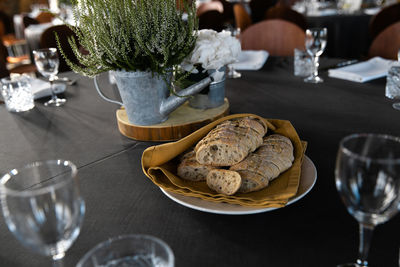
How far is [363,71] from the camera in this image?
160 centimetres

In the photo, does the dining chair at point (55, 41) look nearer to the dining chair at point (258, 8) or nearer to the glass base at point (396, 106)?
the glass base at point (396, 106)

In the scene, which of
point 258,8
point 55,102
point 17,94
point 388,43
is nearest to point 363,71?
point 388,43

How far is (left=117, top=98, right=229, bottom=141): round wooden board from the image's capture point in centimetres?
111

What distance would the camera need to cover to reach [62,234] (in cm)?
51

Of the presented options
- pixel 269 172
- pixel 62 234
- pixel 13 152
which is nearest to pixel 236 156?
pixel 269 172

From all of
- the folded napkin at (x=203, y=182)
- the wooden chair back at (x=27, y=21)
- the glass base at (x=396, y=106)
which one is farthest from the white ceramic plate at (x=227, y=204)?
the wooden chair back at (x=27, y=21)

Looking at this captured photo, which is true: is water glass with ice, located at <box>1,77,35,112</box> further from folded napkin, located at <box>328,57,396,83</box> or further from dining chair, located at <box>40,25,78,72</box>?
dining chair, located at <box>40,25,78,72</box>

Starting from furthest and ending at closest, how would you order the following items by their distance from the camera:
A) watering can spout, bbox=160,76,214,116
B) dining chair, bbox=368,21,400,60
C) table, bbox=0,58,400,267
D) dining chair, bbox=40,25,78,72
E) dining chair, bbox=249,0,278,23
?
1. dining chair, bbox=249,0,278,23
2. dining chair, bbox=40,25,78,72
3. dining chair, bbox=368,21,400,60
4. watering can spout, bbox=160,76,214,116
5. table, bbox=0,58,400,267

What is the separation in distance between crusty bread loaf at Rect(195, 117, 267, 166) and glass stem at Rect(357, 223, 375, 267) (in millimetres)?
290

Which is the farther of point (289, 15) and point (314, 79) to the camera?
point (289, 15)

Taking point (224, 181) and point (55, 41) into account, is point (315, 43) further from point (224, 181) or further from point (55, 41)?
point (55, 41)

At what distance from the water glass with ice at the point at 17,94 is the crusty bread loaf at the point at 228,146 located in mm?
882

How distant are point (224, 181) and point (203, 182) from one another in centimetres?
8

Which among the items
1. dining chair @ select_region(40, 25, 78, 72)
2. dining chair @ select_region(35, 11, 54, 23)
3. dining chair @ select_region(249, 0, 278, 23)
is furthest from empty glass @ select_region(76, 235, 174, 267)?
dining chair @ select_region(249, 0, 278, 23)
